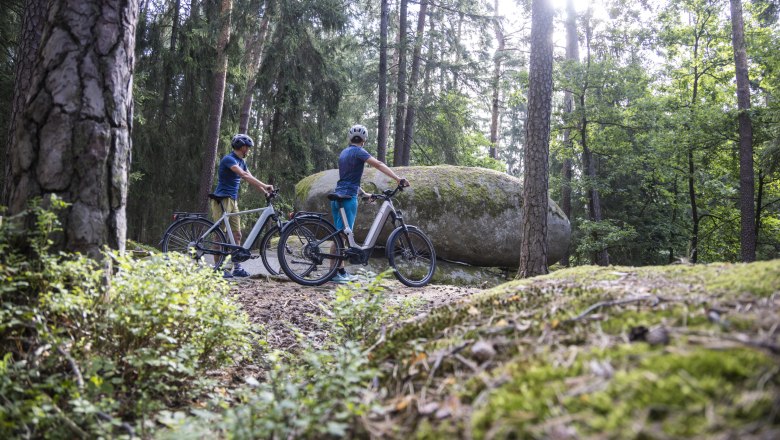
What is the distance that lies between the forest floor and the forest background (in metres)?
4.55

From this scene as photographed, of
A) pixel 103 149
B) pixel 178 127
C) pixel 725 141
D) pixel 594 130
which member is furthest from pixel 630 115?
pixel 103 149

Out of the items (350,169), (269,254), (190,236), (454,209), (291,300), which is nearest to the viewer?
(291,300)

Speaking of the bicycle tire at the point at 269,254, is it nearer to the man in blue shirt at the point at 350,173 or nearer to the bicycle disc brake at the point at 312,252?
the bicycle disc brake at the point at 312,252

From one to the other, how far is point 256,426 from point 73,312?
128 cm

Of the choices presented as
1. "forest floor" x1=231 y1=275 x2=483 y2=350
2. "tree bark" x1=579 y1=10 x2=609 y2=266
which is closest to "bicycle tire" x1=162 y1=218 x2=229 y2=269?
"forest floor" x1=231 y1=275 x2=483 y2=350

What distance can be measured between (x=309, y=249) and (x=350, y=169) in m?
1.27

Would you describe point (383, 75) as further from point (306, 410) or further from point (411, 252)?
point (306, 410)

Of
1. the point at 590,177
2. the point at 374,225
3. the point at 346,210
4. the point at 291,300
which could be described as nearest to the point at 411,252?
the point at 374,225

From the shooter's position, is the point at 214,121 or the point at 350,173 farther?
the point at 214,121

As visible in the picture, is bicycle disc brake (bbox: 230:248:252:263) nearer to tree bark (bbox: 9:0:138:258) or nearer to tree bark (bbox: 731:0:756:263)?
tree bark (bbox: 9:0:138:258)

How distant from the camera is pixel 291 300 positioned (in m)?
5.59

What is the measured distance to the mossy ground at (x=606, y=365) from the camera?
3.42ft

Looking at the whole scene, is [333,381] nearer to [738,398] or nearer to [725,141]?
[738,398]

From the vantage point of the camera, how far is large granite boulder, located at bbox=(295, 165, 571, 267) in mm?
10008
